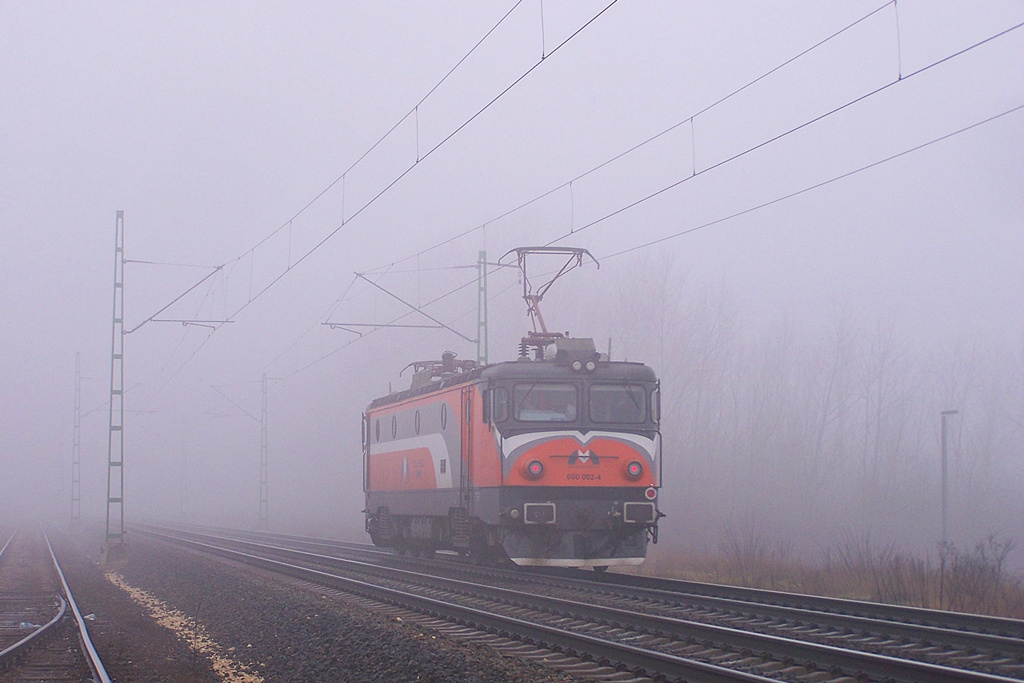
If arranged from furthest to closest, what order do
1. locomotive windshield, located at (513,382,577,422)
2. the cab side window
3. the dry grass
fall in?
1. locomotive windshield, located at (513,382,577,422)
2. the cab side window
3. the dry grass

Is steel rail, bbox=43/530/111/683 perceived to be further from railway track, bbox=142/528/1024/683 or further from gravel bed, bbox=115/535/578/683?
railway track, bbox=142/528/1024/683

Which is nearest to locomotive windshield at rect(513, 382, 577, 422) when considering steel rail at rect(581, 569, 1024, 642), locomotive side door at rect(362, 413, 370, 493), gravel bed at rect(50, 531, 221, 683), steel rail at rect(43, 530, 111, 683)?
steel rail at rect(581, 569, 1024, 642)

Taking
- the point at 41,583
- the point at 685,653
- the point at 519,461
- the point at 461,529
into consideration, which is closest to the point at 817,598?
the point at 685,653

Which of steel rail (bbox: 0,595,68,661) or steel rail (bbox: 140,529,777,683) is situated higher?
steel rail (bbox: 140,529,777,683)

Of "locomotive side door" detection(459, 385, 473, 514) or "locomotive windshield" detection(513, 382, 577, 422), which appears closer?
"locomotive windshield" detection(513, 382, 577, 422)

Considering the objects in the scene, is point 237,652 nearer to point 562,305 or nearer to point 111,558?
point 111,558

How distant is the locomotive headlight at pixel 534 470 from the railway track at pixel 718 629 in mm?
1705

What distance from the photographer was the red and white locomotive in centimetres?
1767

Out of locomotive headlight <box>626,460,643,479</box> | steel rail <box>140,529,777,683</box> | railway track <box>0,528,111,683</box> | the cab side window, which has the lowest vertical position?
railway track <box>0,528,111,683</box>

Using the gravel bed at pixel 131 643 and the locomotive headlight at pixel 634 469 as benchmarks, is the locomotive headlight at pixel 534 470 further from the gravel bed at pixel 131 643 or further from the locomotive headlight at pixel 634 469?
the gravel bed at pixel 131 643

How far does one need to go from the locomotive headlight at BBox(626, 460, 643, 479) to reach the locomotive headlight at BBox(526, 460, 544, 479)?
1.56 metres

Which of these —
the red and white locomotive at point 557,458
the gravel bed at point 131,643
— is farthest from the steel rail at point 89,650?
the red and white locomotive at point 557,458

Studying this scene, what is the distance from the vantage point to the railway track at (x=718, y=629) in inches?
340

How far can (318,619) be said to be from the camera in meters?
13.2
